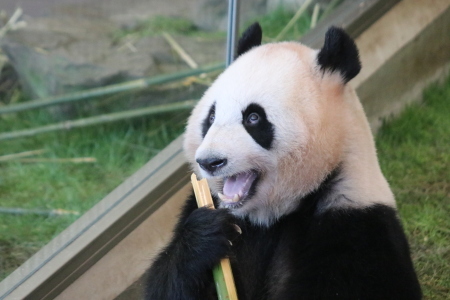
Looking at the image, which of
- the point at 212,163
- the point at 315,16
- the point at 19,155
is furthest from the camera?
the point at 315,16

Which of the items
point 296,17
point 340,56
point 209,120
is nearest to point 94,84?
point 296,17

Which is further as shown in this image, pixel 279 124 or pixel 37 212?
pixel 37 212

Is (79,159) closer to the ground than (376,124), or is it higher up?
higher up

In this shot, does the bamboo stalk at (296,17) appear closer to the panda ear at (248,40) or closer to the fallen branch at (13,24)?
the panda ear at (248,40)

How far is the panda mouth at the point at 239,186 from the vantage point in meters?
2.09

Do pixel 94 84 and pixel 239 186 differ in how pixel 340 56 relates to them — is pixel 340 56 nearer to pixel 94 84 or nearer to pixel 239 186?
pixel 239 186

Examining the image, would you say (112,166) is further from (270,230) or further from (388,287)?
(388,287)

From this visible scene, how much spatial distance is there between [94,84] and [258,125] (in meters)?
2.04

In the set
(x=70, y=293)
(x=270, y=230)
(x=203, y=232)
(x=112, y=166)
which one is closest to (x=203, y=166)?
(x=203, y=232)

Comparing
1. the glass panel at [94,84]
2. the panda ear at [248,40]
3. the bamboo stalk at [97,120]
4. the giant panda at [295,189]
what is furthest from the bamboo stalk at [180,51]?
the giant panda at [295,189]

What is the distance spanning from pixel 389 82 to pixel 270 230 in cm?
226

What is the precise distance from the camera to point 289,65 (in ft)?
6.97

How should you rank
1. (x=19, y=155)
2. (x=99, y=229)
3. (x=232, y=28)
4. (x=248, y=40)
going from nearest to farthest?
1. (x=248, y=40)
2. (x=99, y=229)
3. (x=232, y=28)
4. (x=19, y=155)

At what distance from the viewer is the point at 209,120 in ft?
7.17
